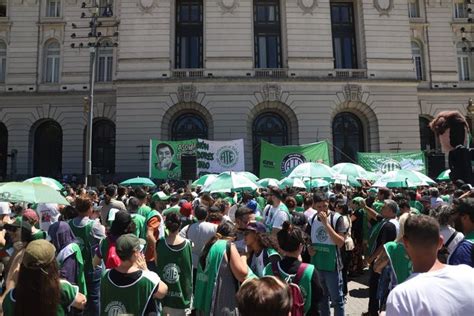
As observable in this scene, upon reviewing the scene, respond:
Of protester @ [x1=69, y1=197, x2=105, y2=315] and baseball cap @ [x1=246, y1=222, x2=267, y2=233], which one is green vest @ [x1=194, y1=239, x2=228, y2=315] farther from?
protester @ [x1=69, y1=197, x2=105, y2=315]

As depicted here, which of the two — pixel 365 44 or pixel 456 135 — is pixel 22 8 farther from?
pixel 456 135

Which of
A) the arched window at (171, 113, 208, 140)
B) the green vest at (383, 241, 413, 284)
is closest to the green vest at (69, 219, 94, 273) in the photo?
the green vest at (383, 241, 413, 284)

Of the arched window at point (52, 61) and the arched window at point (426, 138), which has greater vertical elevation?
the arched window at point (52, 61)

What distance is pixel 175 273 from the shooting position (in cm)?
588

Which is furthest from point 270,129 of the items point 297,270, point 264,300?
point 264,300

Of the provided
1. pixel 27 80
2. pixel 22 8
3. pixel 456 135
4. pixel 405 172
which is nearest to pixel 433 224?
pixel 456 135

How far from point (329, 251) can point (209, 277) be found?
2765mm

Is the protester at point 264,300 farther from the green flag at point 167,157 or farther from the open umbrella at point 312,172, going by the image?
the green flag at point 167,157

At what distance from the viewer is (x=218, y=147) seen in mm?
25562

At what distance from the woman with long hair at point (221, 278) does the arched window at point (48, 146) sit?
103ft

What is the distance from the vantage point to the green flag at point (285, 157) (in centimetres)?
2220

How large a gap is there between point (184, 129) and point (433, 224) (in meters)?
28.1

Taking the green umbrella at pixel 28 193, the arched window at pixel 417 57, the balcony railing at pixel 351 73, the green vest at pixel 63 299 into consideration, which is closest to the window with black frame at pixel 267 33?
the balcony railing at pixel 351 73

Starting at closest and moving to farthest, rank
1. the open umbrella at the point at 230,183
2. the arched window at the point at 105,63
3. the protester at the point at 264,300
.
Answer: the protester at the point at 264,300 < the open umbrella at the point at 230,183 < the arched window at the point at 105,63
